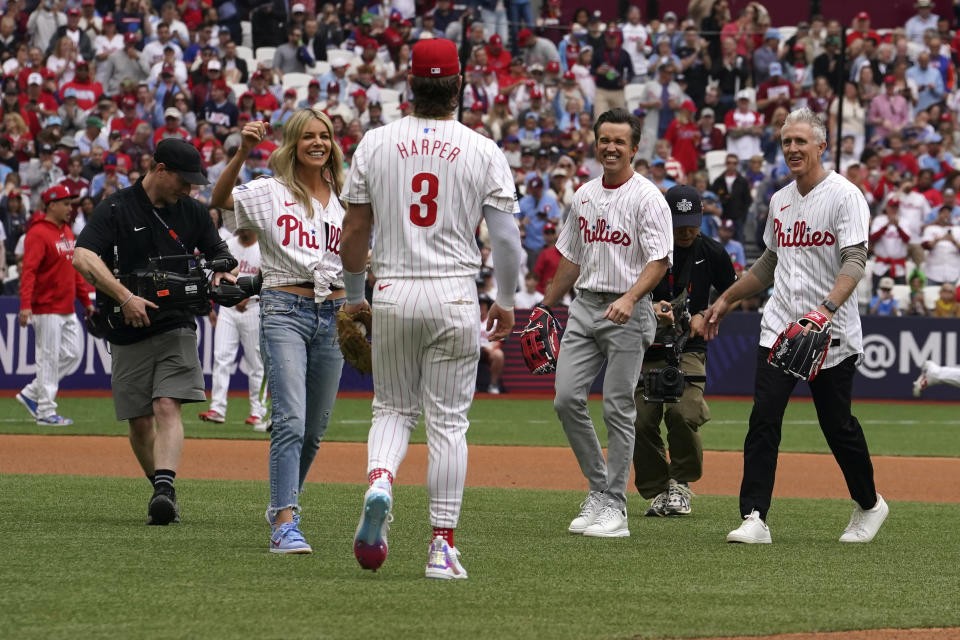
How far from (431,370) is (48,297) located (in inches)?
394

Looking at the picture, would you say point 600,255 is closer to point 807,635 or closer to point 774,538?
point 774,538

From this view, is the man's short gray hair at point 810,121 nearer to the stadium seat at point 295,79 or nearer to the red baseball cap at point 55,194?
the red baseball cap at point 55,194

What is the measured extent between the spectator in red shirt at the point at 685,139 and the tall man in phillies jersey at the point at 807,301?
A: 16809 mm

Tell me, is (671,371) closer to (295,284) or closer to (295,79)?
(295,284)

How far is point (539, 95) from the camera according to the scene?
24.7 metres

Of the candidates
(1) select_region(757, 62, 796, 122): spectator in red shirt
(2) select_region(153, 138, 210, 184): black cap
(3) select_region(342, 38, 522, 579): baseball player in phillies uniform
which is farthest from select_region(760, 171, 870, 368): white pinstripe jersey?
(1) select_region(757, 62, 796, 122): spectator in red shirt

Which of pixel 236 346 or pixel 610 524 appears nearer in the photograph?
pixel 610 524

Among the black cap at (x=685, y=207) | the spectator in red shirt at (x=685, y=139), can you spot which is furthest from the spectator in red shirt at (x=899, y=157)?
the black cap at (x=685, y=207)

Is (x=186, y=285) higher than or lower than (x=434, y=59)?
lower

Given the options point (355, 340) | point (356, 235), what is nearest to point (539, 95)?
point (355, 340)

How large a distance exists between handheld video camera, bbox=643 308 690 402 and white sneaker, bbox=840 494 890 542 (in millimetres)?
1550

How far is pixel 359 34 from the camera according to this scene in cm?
2620

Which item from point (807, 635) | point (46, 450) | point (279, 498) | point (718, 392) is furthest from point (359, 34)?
point (807, 635)

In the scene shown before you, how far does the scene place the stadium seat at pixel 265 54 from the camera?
25656 millimetres
